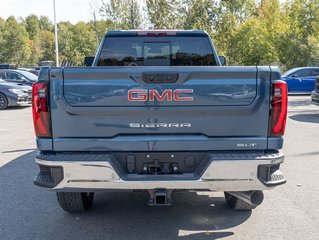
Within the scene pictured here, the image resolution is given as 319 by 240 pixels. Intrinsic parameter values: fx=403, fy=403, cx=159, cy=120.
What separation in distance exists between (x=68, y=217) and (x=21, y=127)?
780 centimetres

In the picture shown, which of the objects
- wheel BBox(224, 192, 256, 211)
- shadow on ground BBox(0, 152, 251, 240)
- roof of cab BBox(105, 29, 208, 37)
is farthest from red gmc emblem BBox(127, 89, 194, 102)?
roof of cab BBox(105, 29, 208, 37)

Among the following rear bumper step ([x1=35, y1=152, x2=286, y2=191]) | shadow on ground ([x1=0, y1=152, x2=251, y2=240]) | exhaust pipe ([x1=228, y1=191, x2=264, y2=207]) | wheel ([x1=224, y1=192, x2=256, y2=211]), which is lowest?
shadow on ground ([x1=0, y1=152, x2=251, y2=240])

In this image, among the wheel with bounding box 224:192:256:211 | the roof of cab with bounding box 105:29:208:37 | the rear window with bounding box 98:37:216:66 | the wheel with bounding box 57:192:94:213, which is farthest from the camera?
the rear window with bounding box 98:37:216:66

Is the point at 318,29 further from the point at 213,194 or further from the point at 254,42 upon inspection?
the point at 213,194

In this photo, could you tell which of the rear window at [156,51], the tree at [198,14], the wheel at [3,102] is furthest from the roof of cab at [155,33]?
the tree at [198,14]

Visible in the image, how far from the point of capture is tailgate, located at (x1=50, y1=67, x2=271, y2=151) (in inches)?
141

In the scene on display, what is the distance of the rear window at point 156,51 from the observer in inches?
235

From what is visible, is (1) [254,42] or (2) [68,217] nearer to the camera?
(2) [68,217]

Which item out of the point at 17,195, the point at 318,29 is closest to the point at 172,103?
the point at 17,195

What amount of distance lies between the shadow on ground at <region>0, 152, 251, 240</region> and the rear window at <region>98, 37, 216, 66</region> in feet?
6.65

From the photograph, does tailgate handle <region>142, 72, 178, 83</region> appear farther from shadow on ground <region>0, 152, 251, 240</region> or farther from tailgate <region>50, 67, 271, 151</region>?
shadow on ground <region>0, 152, 251, 240</region>

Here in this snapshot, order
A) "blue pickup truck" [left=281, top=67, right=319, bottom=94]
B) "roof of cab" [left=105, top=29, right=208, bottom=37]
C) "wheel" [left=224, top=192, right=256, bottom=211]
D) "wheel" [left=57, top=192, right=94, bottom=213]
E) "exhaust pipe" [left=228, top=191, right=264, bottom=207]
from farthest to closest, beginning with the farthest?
"blue pickup truck" [left=281, top=67, right=319, bottom=94] → "roof of cab" [left=105, top=29, right=208, bottom=37] → "wheel" [left=224, top=192, right=256, bottom=211] → "wheel" [left=57, top=192, right=94, bottom=213] → "exhaust pipe" [left=228, top=191, right=264, bottom=207]

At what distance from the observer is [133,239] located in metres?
4.00

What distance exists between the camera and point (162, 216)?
183 inches
